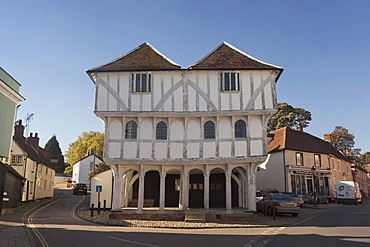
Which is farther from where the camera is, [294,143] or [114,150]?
[294,143]

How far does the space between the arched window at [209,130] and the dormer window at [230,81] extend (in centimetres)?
251

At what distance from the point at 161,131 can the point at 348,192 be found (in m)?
23.8

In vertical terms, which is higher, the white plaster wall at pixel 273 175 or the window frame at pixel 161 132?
the window frame at pixel 161 132

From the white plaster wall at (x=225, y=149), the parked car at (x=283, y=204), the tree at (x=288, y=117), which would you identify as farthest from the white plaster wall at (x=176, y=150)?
the tree at (x=288, y=117)

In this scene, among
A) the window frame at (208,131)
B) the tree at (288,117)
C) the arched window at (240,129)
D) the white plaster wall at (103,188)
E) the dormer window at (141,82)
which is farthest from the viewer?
the tree at (288,117)

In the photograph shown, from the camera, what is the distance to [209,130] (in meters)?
23.3

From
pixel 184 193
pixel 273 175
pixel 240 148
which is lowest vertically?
pixel 184 193

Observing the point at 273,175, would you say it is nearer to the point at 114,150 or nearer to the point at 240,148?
the point at 240,148

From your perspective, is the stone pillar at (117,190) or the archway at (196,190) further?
the archway at (196,190)

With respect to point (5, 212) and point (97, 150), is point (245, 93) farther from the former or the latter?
point (97, 150)

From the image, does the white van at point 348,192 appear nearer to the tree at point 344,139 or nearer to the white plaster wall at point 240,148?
the white plaster wall at point 240,148

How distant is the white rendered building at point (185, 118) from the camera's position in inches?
892

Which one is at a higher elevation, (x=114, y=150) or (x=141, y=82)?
(x=141, y=82)

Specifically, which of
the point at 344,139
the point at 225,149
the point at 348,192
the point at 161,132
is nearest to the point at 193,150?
the point at 225,149
